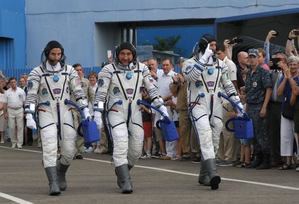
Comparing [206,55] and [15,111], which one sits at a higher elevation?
[206,55]

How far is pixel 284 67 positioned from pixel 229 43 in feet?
8.80

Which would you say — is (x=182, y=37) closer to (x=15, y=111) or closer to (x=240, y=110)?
(x=15, y=111)

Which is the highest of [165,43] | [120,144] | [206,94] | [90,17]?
[165,43]

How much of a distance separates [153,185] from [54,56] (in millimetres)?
2406

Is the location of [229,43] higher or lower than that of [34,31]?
lower

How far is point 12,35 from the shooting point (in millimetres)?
33594

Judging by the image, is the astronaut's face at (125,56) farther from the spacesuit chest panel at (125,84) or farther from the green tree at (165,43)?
the green tree at (165,43)

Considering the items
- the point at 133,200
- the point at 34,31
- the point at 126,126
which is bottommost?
the point at 133,200

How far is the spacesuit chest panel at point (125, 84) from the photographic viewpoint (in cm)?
1155

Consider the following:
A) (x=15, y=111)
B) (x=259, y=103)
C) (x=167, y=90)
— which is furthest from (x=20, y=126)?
(x=259, y=103)

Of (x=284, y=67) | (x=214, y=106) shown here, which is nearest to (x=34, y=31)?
(x=284, y=67)

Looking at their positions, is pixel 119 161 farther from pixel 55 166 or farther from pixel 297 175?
pixel 297 175

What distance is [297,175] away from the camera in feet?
45.0

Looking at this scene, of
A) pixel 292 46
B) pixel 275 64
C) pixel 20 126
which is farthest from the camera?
pixel 20 126
